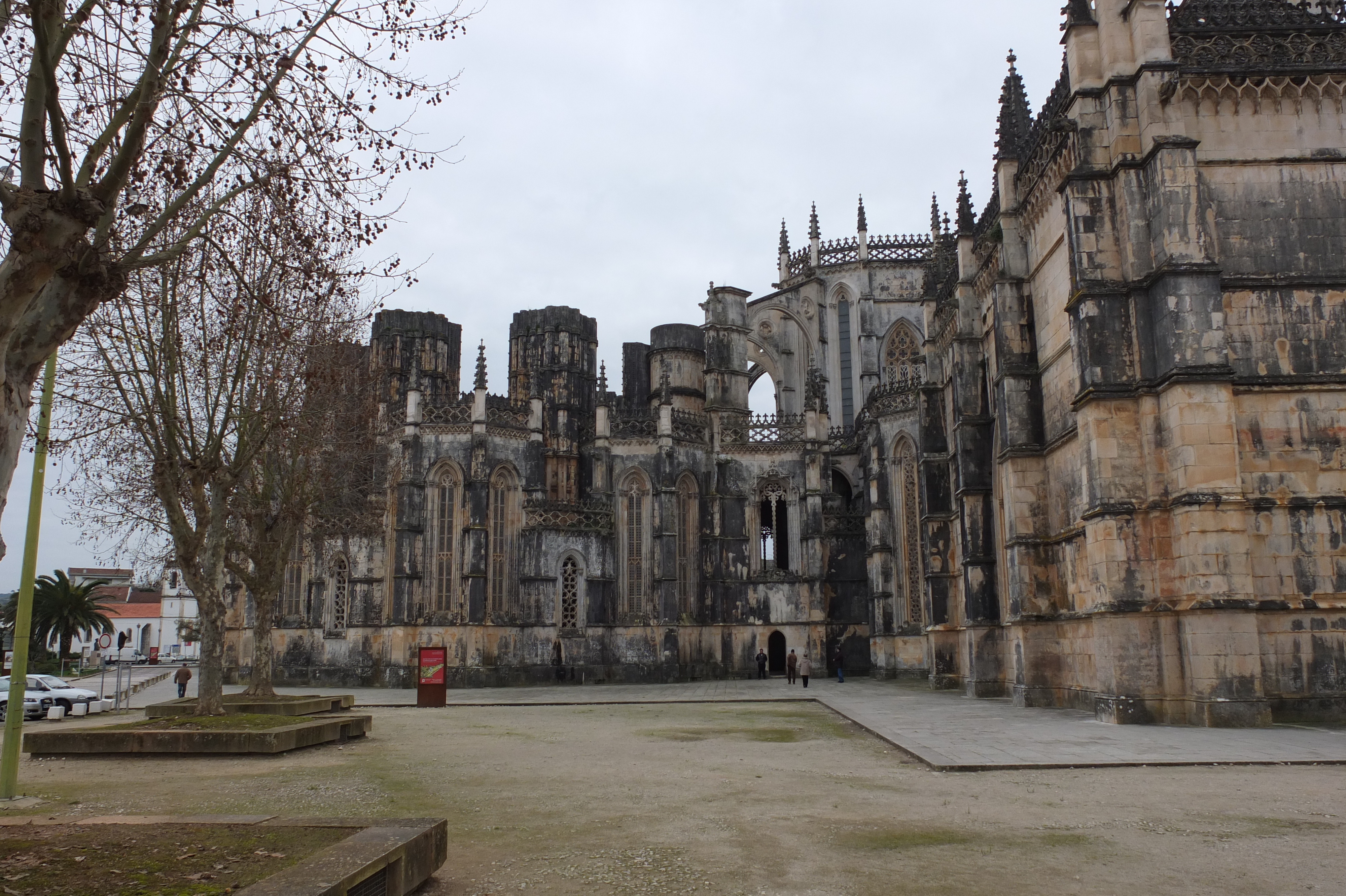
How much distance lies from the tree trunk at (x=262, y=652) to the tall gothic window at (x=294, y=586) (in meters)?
18.1

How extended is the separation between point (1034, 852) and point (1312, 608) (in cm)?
1178

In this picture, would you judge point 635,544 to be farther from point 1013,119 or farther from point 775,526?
point 1013,119

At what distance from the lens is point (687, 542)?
39.4 metres

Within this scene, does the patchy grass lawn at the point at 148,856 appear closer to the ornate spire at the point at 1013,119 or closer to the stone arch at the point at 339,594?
the ornate spire at the point at 1013,119

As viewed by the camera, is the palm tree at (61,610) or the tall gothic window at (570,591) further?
the palm tree at (61,610)

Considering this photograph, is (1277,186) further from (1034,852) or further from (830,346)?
(830,346)

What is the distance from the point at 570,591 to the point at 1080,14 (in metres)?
26.5

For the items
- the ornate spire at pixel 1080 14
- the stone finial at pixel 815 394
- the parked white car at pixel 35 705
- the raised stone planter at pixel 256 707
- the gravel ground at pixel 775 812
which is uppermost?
the ornate spire at pixel 1080 14

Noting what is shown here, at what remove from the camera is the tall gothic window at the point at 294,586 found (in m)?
39.9

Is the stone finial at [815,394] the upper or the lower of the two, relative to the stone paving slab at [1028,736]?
upper

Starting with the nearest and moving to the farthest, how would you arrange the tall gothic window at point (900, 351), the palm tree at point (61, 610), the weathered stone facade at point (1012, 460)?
A: the weathered stone facade at point (1012, 460) → the tall gothic window at point (900, 351) → the palm tree at point (61, 610)

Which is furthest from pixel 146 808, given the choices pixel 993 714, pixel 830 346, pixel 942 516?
pixel 830 346

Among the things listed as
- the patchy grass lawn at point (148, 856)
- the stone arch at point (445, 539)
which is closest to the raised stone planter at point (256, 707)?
the patchy grass lawn at point (148, 856)

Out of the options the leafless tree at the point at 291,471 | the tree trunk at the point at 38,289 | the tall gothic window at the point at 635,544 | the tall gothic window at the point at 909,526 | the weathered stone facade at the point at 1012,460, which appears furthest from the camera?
the tall gothic window at the point at 635,544
